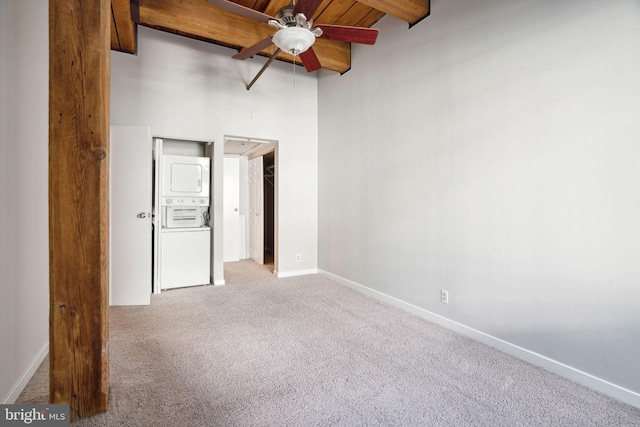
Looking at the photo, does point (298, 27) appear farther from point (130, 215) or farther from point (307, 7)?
point (130, 215)

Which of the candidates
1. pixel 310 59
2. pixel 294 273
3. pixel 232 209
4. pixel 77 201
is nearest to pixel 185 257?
pixel 294 273

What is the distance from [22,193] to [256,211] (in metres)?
4.22

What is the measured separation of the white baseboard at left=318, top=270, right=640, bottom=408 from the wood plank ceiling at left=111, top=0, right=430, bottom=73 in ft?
9.92

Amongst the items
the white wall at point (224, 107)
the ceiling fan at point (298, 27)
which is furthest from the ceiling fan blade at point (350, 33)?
the white wall at point (224, 107)

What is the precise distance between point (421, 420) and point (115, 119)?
14.0 feet

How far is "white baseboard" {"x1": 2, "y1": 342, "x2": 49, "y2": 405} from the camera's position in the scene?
5.41 ft

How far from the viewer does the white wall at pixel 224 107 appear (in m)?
3.74

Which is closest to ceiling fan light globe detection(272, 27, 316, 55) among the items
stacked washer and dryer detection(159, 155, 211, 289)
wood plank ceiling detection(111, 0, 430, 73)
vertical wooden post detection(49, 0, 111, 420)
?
wood plank ceiling detection(111, 0, 430, 73)

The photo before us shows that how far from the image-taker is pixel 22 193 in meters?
1.81

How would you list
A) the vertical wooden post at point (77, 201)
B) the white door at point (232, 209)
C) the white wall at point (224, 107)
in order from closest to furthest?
the vertical wooden post at point (77, 201) < the white wall at point (224, 107) < the white door at point (232, 209)

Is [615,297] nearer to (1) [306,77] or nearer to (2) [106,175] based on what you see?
(2) [106,175]

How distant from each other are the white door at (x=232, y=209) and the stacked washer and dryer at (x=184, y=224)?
1.78 metres

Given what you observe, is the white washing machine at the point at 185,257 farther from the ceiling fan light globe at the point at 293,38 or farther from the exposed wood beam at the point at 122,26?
the ceiling fan light globe at the point at 293,38

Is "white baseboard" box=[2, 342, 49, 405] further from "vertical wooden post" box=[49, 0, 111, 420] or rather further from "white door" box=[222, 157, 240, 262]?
"white door" box=[222, 157, 240, 262]
